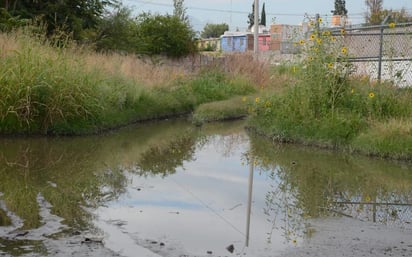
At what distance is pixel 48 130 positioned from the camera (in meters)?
14.3

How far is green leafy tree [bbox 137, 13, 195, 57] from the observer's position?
31703mm

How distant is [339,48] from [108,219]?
27.7 feet

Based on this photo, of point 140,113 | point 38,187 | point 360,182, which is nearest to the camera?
point 38,187

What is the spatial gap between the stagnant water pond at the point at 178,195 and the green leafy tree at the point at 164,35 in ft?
59.9

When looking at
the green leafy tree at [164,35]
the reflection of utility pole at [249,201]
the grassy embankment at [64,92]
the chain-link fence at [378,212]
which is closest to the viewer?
the reflection of utility pole at [249,201]

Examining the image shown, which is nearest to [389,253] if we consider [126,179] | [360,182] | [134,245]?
[134,245]

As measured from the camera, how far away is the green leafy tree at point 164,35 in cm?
3170

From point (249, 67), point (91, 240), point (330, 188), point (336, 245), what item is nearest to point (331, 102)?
point (330, 188)

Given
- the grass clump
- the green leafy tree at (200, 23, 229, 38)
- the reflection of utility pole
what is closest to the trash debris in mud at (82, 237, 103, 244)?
the reflection of utility pole

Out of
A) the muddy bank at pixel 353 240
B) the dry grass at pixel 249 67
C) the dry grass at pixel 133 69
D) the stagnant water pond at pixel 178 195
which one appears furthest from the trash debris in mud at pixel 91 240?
the dry grass at pixel 249 67

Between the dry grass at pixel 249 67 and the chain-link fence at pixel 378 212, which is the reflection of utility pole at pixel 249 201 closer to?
the chain-link fence at pixel 378 212

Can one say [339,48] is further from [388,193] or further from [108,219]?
[108,219]

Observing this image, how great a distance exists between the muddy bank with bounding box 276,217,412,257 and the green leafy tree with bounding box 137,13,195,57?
81.9 ft

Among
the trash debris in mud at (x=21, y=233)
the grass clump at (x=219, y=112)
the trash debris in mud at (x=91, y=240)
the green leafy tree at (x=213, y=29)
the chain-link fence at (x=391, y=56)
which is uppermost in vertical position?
the green leafy tree at (x=213, y=29)
